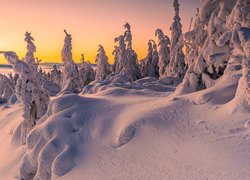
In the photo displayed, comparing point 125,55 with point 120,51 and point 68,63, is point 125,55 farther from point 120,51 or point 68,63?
point 68,63

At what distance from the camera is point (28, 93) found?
18.8 meters

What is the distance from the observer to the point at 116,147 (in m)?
10.6

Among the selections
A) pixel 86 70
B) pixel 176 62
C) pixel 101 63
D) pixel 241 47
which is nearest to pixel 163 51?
pixel 176 62

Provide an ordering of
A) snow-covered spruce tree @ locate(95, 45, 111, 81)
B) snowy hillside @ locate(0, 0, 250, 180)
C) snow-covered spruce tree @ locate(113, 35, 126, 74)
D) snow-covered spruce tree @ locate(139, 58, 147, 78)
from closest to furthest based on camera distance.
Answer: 1. snowy hillside @ locate(0, 0, 250, 180)
2. snow-covered spruce tree @ locate(113, 35, 126, 74)
3. snow-covered spruce tree @ locate(95, 45, 111, 81)
4. snow-covered spruce tree @ locate(139, 58, 147, 78)

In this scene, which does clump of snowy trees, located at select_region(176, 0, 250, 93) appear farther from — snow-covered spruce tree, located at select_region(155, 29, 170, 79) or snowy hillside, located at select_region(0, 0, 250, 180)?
snow-covered spruce tree, located at select_region(155, 29, 170, 79)

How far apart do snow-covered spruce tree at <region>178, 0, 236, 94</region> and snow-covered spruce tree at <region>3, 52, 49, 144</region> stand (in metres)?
8.94

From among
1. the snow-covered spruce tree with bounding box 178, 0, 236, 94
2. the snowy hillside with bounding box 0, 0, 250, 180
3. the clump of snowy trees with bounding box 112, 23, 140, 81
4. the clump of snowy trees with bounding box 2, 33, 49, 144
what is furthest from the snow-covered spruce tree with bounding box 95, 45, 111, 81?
the snow-covered spruce tree with bounding box 178, 0, 236, 94

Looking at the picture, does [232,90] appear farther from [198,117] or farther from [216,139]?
[216,139]

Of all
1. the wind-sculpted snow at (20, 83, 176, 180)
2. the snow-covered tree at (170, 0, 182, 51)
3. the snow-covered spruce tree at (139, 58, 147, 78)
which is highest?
the snow-covered tree at (170, 0, 182, 51)

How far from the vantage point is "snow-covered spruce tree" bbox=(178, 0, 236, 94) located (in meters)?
12.9

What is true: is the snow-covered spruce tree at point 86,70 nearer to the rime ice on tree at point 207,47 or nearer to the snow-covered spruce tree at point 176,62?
the snow-covered spruce tree at point 176,62

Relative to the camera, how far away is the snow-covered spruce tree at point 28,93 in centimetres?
1817

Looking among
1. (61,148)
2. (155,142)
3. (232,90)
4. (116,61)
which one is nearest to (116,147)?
(155,142)

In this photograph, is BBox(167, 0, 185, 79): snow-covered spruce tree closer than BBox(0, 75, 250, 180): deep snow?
No
